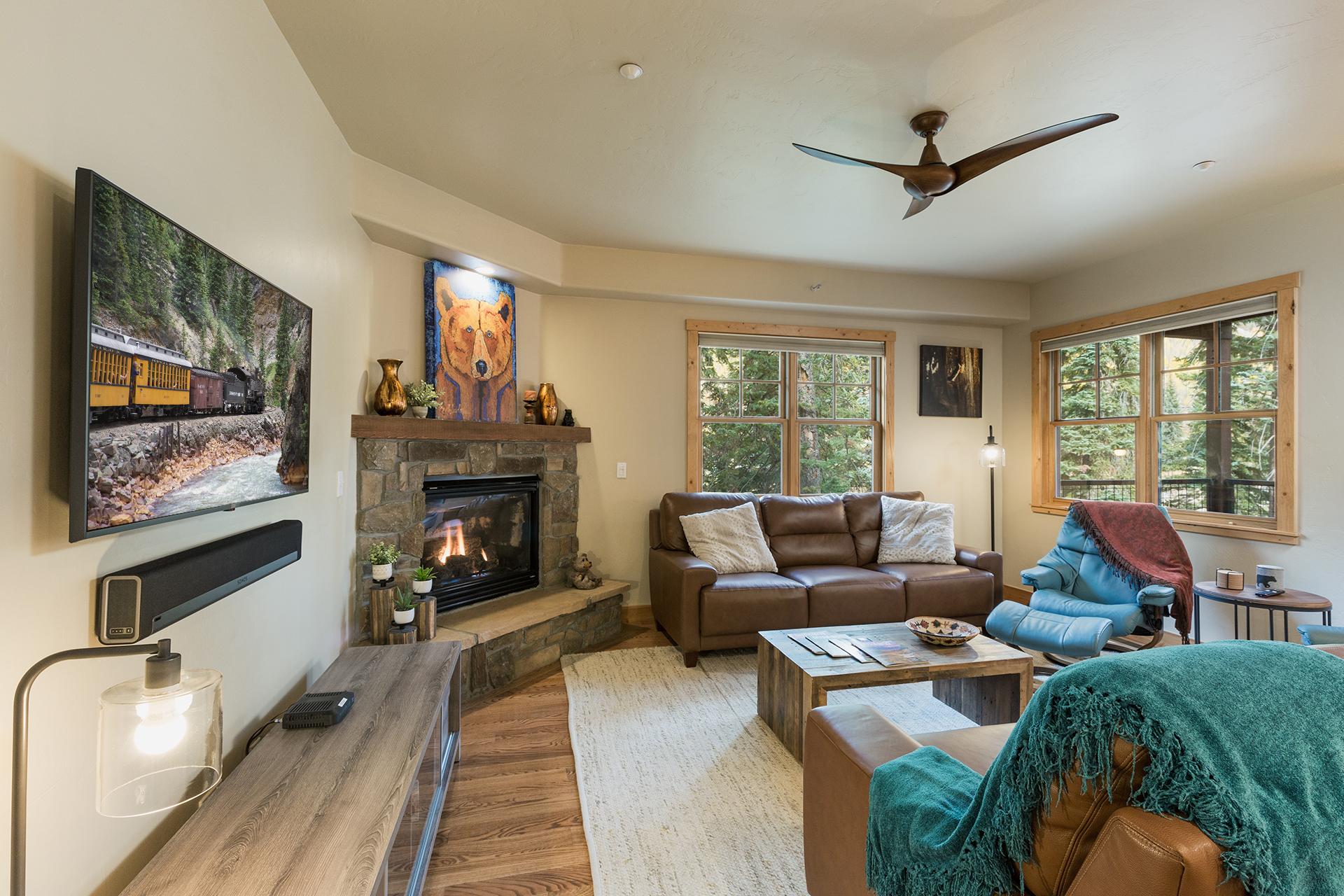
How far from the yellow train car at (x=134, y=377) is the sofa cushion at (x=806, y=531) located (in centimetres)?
345

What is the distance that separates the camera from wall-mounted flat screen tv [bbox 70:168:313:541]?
38.6 inches

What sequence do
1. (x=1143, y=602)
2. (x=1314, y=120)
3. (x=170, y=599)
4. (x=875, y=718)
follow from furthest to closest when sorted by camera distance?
(x=1143, y=602)
(x=1314, y=120)
(x=875, y=718)
(x=170, y=599)

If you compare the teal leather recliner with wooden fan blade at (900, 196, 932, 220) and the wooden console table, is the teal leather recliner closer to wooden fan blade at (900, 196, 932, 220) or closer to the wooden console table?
wooden fan blade at (900, 196, 932, 220)

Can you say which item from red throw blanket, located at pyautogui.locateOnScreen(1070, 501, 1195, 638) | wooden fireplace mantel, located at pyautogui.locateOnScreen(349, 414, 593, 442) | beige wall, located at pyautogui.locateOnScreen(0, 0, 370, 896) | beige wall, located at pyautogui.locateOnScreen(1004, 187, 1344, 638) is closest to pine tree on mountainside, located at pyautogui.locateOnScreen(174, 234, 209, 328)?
beige wall, located at pyautogui.locateOnScreen(0, 0, 370, 896)

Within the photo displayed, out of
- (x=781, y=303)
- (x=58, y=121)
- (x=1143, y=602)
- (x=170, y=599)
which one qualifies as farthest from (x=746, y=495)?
(x=58, y=121)

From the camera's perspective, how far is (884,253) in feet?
13.8

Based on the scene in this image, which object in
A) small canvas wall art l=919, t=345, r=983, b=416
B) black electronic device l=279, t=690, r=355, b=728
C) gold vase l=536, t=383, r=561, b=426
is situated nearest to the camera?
black electronic device l=279, t=690, r=355, b=728

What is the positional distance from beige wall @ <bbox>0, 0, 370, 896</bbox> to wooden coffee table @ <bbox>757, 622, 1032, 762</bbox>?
1.85 meters

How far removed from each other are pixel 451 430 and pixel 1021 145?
111 inches

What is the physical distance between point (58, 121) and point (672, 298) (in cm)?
359

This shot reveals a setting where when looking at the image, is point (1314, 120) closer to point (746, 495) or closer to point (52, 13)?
point (746, 495)

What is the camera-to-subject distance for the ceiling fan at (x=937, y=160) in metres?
2.13

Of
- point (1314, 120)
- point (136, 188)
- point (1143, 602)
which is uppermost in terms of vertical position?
point (1314, 120)

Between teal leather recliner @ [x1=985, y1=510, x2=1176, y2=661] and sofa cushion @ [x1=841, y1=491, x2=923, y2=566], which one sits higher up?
sofa cushion @ [x1=841, y1=491, x2=923, y2=566]
